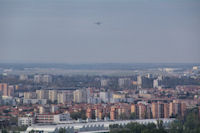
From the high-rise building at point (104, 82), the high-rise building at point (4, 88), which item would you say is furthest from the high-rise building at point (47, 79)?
the high-rise building at point (4, 88)

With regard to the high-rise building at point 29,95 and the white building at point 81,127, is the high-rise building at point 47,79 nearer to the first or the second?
the high-rise building at point 29,95

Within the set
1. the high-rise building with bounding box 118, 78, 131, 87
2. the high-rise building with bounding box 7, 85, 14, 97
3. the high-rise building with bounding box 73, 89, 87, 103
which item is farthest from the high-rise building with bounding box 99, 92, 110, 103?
the high-rise building with bounding box 7, 85, 14, 97

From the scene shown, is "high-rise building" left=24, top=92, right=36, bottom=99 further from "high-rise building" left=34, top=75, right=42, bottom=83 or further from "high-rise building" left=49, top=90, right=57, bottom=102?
"high-rise building" left=34, top=75, right=42, bottom=83

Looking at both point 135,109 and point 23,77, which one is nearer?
point 135,109

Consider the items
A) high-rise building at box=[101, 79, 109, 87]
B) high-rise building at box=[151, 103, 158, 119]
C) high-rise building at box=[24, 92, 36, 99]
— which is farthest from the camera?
high-rise building at box=[101, 79, 109, 87]

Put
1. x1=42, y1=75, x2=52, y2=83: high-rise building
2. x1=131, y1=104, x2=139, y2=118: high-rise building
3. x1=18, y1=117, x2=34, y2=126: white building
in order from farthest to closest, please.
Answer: x1=42, y1=75, x2=52, y2=83: high-rise building, x1=131, y1=104, x2=139, y2=118: high-rise building, x1=18, y1=117, x2=34, y2=126: white building

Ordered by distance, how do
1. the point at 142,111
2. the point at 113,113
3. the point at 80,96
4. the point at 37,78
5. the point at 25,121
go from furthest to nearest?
1. the point at 37,78
2. the point at 80,96
3. the point at 142,111
4. the point at 113,113
5. the point at 25,121

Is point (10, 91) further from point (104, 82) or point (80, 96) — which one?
point (104, 82)

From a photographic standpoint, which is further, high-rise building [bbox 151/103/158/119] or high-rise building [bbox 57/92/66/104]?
high-rise building [bbox 57/92/66/104]

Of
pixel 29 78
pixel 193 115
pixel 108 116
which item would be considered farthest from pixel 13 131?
pixel 29 78

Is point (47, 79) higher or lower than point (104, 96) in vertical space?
higher

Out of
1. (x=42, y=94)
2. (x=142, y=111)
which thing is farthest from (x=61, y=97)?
(x=142, y=111)

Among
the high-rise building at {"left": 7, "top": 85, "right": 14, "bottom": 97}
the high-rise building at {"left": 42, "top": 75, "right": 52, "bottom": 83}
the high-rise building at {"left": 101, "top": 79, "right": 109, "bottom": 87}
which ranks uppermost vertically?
the high-rise building at {"left": 42, "top": 75, "right": 52, "bottom": 83}
